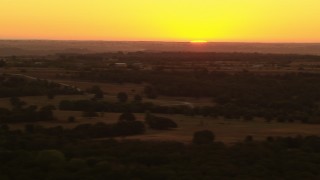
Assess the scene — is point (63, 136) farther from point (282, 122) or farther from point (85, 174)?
point (282, 122)

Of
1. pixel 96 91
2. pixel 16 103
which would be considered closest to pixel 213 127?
pixel 16 103

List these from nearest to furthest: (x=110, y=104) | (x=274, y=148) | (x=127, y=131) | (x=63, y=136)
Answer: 1. (x=274, y=148)
2. (x=63, y=136)
3. (x=127, y=131)
4. (x=110, y=104)

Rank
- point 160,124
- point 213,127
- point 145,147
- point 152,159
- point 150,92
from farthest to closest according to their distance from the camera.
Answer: point 150,92
point 213,127
point 160,124
point 145,147
point 152,159

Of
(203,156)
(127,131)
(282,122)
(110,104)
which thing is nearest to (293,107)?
(282,122)

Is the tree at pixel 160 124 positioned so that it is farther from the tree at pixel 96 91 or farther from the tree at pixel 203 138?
the tree at pixel 96 91

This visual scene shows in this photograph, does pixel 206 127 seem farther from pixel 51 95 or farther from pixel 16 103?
pixel 51 95

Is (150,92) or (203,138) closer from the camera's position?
(203,138)

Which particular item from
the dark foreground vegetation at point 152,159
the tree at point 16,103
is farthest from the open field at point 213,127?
the dark foreground vegetation at point 152,159

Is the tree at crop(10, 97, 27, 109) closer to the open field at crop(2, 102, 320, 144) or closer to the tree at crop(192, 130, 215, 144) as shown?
the open field at crop(2, 102, 320, 144)

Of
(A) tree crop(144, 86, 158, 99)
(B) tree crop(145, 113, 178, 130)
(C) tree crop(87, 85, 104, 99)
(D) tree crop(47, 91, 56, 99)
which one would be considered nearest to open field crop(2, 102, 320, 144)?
(B) tree crop(145, 113, 178, 130)
